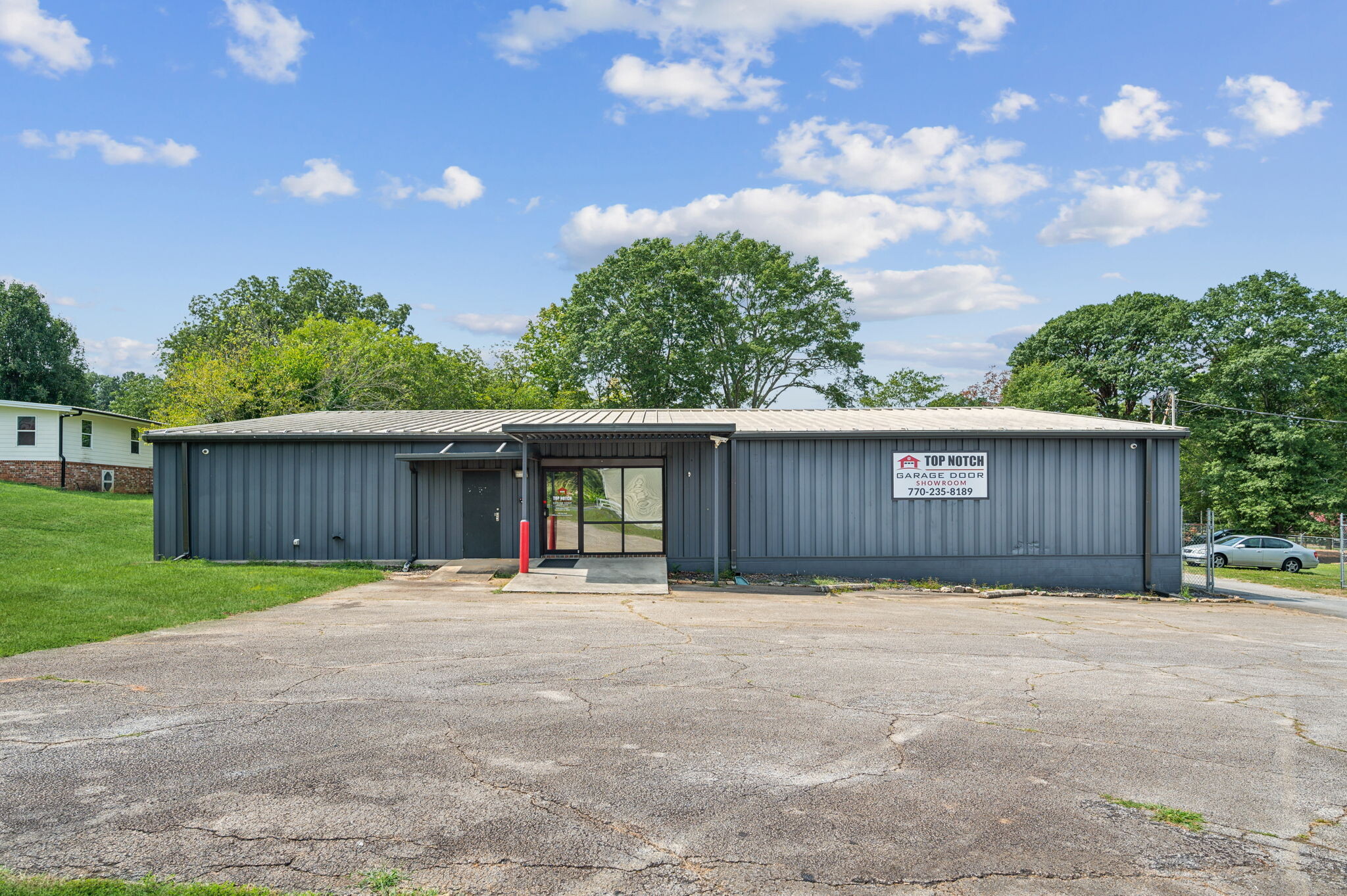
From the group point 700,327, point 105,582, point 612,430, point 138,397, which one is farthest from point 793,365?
point 138,397

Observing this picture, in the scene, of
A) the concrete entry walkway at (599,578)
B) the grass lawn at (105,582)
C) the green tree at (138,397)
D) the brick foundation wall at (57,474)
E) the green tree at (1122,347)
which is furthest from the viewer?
the green tree at (138,397)

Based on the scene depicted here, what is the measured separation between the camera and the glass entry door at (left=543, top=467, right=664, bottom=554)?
57.8 feet

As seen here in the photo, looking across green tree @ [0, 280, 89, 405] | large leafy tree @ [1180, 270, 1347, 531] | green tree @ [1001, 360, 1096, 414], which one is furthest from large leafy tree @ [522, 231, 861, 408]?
green tree @ [0, 280, 89, 405]

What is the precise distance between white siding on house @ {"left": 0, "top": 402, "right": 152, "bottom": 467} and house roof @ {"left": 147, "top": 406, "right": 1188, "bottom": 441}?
18386mm

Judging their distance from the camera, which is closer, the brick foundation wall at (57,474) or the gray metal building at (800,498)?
the gray metal building at (800,498)

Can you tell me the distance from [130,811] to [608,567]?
39.5 ft

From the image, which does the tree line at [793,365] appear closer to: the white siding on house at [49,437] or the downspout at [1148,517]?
the white siding on house at [49,437]

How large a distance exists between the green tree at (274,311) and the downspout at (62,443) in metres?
15.0

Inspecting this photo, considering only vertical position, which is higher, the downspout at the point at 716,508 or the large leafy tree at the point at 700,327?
the large leafy tree at the point at 700,327

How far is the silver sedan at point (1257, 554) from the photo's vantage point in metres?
26.0

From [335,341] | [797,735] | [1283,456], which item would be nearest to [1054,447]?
[797,735]

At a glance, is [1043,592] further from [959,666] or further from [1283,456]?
[1283,456]

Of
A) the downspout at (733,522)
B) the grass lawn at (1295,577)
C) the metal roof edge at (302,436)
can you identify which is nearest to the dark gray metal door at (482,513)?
the metal roof edge at (302,436)

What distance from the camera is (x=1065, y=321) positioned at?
43.9 m
